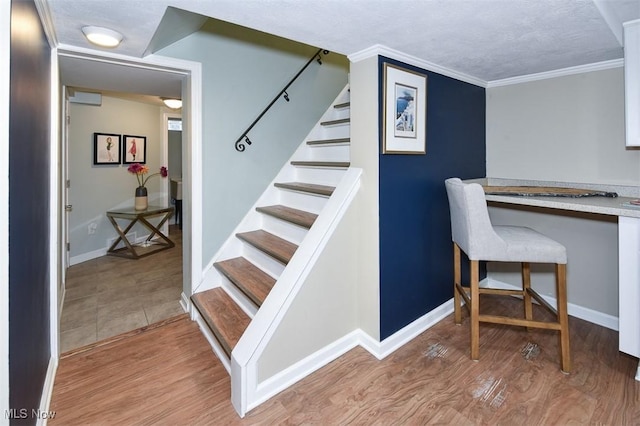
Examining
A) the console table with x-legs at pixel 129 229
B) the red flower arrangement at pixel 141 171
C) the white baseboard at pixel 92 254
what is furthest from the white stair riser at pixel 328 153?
the white baseboard at pixel 92 254

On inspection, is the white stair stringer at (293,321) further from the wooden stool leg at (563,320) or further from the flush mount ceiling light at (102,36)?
the flush mount ceiling light at (102,36)

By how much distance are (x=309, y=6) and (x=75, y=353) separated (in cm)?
252

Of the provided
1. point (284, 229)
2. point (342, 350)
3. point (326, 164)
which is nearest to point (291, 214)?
point (284, 229)

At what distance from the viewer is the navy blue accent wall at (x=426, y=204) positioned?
6.88ft

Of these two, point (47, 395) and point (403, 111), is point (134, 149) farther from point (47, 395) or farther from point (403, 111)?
point (403, 111)

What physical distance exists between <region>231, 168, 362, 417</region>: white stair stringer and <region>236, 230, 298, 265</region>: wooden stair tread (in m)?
0.29

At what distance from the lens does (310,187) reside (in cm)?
262

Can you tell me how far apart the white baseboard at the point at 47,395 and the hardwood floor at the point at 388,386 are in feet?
0.10

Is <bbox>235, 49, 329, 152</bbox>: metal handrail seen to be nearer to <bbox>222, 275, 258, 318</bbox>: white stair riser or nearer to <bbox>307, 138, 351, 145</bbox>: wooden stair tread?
<bbox>307, 138, 351, 145</bbox>: wooden stair tread

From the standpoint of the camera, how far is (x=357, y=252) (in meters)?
2.16

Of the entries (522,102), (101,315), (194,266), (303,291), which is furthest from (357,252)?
(101,315)

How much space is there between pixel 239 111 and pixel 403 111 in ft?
4.36

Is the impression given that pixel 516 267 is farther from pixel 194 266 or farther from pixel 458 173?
pixel 194 266

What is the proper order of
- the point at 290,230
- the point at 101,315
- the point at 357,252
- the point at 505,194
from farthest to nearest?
the point at 101,315
the point at 290,230
the point at 505,194
the point at 357,252
